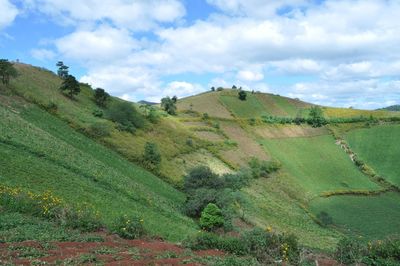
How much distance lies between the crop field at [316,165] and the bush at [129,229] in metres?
55.9

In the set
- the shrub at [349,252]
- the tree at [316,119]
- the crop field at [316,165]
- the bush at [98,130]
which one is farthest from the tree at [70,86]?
the tree at [316,119]

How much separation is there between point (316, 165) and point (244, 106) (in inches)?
1679

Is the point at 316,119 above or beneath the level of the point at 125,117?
above

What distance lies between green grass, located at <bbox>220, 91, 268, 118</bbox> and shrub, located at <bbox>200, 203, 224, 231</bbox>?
8146 centimetres

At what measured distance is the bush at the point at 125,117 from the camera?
7401 centimetres

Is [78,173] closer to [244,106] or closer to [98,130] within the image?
[98,130]

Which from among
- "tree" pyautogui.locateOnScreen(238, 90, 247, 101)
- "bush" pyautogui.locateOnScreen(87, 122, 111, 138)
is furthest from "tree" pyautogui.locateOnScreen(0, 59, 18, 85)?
"tree" pyautogui.locateOnScreen(238, 90, 247, 101)

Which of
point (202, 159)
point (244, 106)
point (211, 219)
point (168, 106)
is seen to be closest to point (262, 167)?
point (202, 159)

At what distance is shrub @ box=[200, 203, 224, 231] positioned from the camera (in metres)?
42.2

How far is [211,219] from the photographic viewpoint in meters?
42.4

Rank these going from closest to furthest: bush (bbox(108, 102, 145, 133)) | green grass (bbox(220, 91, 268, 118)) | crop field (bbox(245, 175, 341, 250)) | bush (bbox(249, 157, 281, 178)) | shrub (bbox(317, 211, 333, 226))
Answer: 1. crop field (bbox(245, 175, 341, 250))
2. shrub (bbox(317, 211, 333, 226))
3. bush (bbox(108, 102, 145, 133))
4. bush (bbox(249, 157, 281, 178))
5. green grass (bbox(220, 91, 268, 118))

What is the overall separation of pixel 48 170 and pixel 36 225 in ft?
46.9

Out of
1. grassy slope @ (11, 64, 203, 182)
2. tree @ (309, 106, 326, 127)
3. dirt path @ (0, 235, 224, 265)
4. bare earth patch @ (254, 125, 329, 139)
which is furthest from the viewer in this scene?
tree @ (309, 106, 326, 127)

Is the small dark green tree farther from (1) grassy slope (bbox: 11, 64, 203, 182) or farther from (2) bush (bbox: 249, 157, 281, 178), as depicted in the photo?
(2) bush (bbox: 249, 157, 281, 178)
